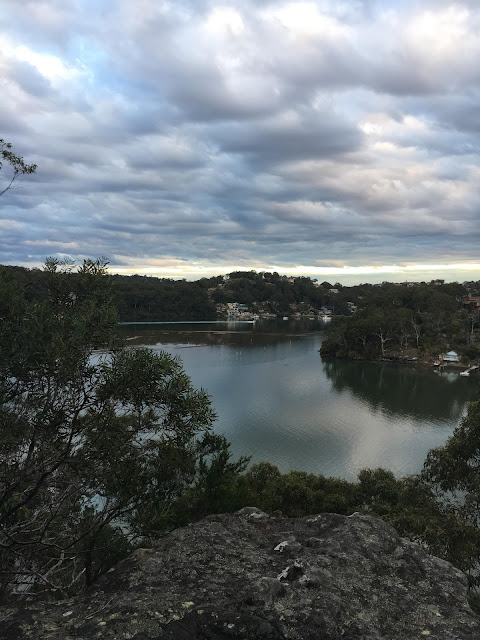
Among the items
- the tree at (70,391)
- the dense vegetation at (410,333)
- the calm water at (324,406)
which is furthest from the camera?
the dense vegetation at (410,333)

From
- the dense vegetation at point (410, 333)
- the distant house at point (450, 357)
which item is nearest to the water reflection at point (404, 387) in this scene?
the dense vegetation at point (410, 333)

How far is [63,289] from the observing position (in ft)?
19.5

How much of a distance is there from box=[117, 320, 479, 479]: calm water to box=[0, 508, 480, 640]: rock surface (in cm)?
1499

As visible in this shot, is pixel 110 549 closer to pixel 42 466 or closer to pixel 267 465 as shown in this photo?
pixel 42 466

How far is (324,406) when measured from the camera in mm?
33438

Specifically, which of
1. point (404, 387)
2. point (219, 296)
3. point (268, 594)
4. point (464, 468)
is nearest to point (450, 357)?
point (404, 387)

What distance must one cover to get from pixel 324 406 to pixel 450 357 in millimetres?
26629

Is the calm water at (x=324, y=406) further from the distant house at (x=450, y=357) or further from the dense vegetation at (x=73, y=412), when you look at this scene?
the dense vegetation at (x=73, y=412)

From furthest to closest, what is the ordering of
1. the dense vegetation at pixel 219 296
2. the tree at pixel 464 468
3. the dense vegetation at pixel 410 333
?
the dense vegetation at pixel 219 296 → the dense vegetation at pixel 410 333 → the tree at pixel 464 468

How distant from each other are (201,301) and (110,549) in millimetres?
105356

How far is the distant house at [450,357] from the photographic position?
51.3m

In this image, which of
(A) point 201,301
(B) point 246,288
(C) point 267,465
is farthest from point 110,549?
(B) point 246,288

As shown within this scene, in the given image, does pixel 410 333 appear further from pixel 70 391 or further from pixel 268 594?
pixel 70 391

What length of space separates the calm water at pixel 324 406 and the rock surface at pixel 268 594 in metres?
15.0
